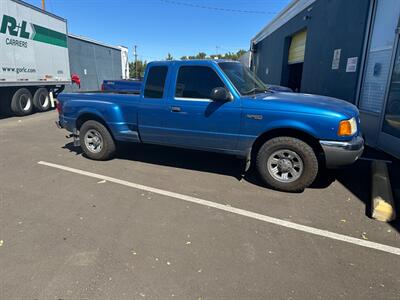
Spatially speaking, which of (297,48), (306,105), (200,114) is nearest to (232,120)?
(200,114)

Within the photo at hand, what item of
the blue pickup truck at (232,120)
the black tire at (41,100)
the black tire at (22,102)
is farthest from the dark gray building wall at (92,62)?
the blue pickup truck at (232,120)

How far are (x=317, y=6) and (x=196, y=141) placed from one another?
31.2ft

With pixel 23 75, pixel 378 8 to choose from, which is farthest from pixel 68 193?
pixel 23 75

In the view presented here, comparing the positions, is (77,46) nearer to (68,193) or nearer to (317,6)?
(317,6)

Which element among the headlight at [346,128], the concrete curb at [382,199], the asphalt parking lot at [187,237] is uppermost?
the headlight at [346,128]

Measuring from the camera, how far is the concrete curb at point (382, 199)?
3.74 metres

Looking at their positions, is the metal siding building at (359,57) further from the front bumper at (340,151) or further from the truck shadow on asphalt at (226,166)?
the front bumper at (340,151)

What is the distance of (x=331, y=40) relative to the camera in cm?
1012

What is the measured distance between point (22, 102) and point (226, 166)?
10902 mm

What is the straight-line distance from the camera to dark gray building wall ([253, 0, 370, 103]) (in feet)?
27.8

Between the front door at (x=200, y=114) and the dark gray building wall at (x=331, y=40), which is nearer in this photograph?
the front door at (x=200, y=114)

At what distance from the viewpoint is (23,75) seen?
1223cm

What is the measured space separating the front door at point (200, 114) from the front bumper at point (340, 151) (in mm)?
1341

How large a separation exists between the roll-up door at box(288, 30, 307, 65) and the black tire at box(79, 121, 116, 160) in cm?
1099
